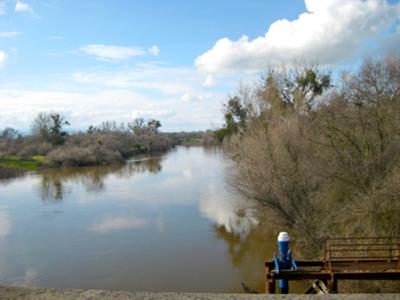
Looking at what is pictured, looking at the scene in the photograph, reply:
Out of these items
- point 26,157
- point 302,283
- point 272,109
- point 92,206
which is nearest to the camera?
point 302,283

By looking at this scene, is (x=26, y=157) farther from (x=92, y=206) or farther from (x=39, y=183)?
(x=92, y=206)

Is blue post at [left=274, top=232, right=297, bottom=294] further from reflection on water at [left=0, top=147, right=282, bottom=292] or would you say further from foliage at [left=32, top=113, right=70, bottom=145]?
foliage at [left=32, top=113, right=70, bottom=145]

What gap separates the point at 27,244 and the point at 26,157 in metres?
41.1

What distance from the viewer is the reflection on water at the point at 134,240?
12266 millimetres

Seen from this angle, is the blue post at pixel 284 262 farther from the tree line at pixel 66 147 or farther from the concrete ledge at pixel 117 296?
the tree line at pixel 66 147

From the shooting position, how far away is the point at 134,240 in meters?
16.0

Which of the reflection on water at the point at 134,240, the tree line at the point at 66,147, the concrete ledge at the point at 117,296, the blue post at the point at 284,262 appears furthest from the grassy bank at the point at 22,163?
the concrete ledge at the point at 117,296

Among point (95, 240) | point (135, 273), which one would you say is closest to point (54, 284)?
point (135, 273)

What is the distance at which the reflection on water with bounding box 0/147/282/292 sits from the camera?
12266 millimetres

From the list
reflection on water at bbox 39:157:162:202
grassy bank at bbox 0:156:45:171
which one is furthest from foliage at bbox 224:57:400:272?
grassy bank at bbox 0:156:45:171

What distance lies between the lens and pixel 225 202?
77.2 feet

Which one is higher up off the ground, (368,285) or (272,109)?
(272,109)

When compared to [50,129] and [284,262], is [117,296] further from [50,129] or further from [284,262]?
[50,129]

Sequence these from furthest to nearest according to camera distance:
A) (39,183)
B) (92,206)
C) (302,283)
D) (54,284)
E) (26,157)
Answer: (26,157) → (39,183) → (92,206) → (54,284) → (302,283)
